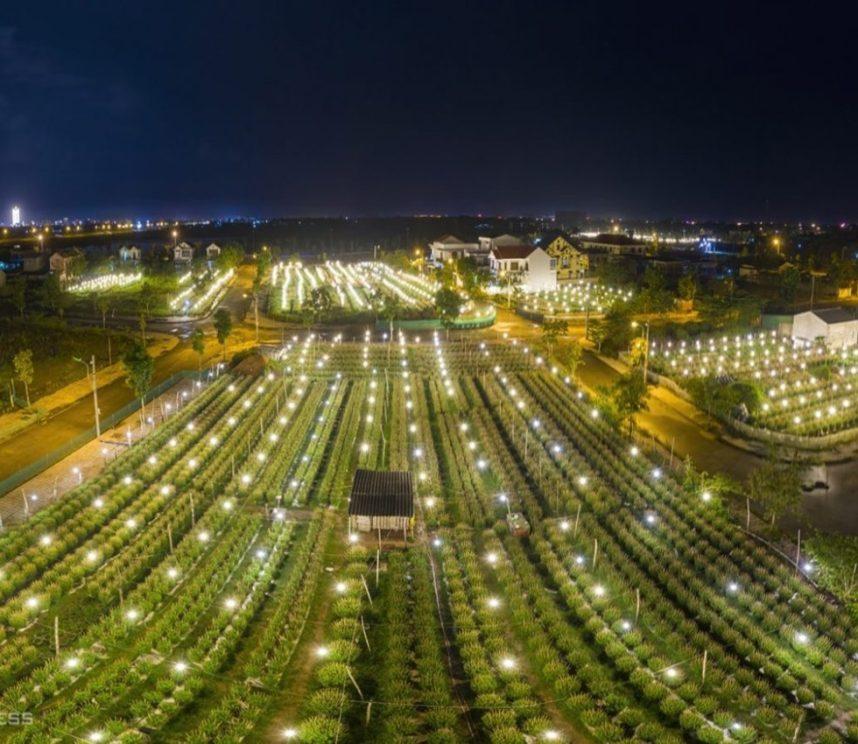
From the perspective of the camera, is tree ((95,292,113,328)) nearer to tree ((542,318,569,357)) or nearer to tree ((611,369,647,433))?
tree ((542,318,569,357))

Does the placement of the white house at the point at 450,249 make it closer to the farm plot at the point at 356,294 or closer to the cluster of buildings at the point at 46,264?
the farm plot at the point at 356,294

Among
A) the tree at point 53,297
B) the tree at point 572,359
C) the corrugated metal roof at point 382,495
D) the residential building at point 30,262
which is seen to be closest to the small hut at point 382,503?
the corrugated metal roof at point 382,495

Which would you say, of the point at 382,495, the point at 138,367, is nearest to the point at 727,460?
the point at 382,495

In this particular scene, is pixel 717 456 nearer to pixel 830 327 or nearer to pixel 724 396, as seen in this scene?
pixel 724 396

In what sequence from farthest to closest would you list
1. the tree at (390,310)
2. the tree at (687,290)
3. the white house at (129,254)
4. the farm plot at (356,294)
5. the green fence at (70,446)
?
the white house at (129,254) < the tree at (687,290) < the farm plot at (356,294) < the tree at (390,310) < the green fence at (70,446)

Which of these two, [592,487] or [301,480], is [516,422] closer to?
[592,487]

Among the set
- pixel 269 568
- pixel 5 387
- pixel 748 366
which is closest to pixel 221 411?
pixel 5 387

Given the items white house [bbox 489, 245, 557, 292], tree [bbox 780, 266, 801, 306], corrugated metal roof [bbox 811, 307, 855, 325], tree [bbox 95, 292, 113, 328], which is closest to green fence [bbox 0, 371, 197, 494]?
tree [bbox 95, 292, 113, 328]
